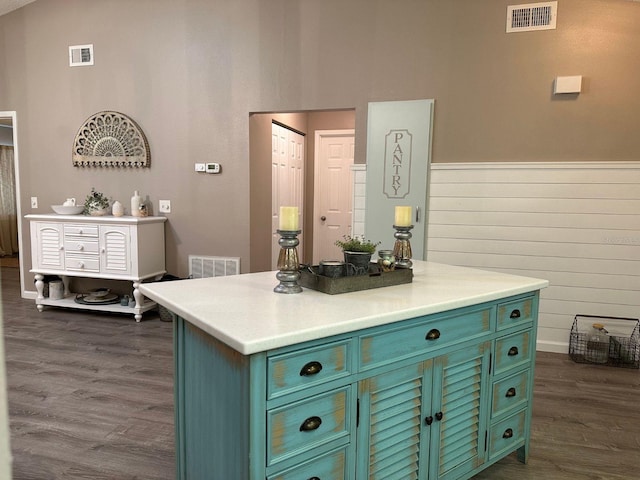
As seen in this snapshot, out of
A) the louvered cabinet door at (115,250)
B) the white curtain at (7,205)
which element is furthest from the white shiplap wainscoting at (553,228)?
the white curtain at (7,205)

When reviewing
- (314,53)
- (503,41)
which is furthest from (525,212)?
(314,53)

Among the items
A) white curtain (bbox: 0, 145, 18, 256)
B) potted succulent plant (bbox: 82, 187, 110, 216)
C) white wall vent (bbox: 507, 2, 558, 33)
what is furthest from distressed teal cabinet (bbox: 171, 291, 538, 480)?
white curtain (bbox: 0, 145, 18, 256)

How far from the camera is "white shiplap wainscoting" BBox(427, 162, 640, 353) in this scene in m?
3.74

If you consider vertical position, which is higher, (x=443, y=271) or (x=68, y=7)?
(x=68, y=7)

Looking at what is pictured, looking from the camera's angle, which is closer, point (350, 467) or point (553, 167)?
point (350, 467)

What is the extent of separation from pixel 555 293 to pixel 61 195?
4.97 meters

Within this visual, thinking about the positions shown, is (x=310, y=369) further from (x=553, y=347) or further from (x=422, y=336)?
(x=553, y=347)

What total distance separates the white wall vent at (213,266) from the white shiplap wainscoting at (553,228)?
→ 77.1 inches

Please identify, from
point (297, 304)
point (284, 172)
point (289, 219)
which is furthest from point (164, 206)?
point (297, 304)

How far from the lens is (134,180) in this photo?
4.90m

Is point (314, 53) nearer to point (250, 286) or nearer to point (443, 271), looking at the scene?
point (443, 271)

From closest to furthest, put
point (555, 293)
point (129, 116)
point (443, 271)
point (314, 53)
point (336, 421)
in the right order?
point (336, 421) < point (443, 271) < point (555, 293) < point (314, 53) < point (129, 116)

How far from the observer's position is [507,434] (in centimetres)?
216

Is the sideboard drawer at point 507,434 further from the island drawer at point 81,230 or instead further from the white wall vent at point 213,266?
the island drawer at point 81,230
